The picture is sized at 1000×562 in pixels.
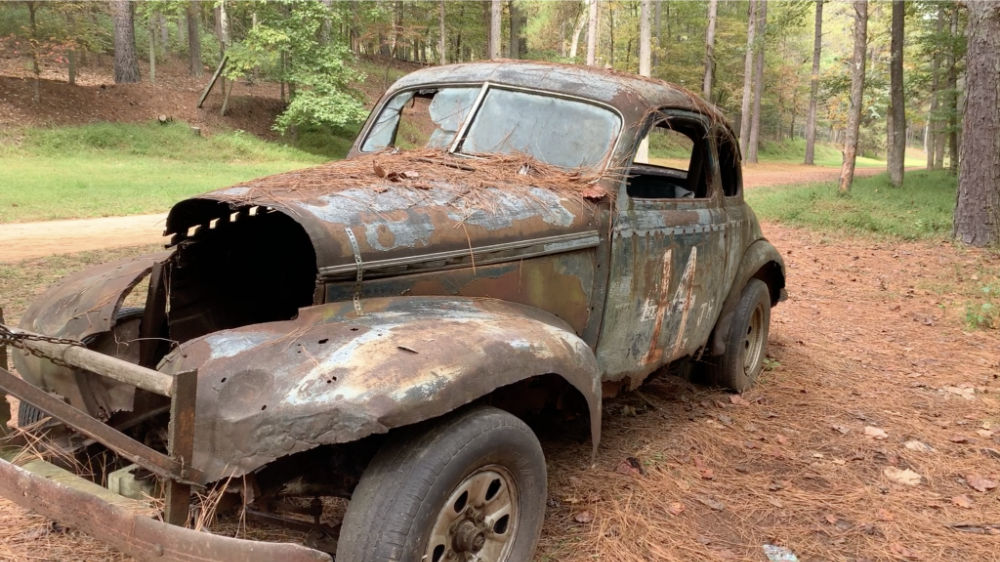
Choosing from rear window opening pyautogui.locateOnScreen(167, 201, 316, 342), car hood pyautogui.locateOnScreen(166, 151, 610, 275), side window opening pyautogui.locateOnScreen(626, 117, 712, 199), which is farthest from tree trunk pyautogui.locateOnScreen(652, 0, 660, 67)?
rear window opening pyautogui.locateOnScreen(167, 201, 316, 342)

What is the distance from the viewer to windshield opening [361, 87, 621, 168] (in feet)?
12.1

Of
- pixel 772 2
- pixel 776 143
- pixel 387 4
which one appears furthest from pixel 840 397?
pixel 776 143

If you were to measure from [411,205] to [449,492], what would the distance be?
3.91 feet

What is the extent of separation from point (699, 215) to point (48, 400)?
11.0 ft

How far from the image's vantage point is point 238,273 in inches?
137

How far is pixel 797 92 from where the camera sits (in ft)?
152

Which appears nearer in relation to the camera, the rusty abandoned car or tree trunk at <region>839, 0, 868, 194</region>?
the rusty abandoned car

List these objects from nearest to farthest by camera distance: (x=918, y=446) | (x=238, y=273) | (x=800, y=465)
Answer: (x=238, y=273) < (x=800, y=465) < (x=918, y=446)

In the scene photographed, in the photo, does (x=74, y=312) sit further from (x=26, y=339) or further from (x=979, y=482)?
(x=979, y=482)

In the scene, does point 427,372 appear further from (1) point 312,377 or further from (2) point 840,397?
(2) point 840,397

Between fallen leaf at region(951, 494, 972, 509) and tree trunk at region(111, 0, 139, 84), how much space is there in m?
23.1

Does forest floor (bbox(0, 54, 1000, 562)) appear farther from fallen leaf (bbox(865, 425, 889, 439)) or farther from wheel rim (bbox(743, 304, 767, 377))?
wheel rim (bbox(743, 304, 767, 377))

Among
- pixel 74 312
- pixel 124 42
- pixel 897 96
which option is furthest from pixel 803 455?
pixel 124 42

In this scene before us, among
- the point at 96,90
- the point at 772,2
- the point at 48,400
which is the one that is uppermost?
the point at 772,2
